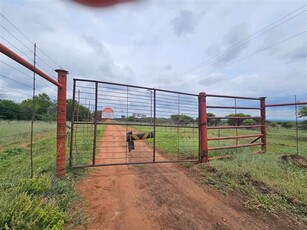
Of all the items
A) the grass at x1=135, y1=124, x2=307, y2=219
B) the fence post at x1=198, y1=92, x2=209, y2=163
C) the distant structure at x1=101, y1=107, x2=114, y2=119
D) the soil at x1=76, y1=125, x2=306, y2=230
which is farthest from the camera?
the fence post at x1=198, y1=92, x2=209, y2=163

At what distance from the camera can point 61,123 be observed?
12.9 feet

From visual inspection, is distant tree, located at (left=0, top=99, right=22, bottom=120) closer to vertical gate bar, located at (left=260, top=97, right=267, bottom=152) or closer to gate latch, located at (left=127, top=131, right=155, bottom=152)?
gate latch, located at (left=127, top=131, right=155, bottom=152)

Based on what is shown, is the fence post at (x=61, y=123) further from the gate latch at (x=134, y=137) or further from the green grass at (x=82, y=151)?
the gate latch at (x=134, y=137)

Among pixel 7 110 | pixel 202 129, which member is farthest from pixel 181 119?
pixel 7 110

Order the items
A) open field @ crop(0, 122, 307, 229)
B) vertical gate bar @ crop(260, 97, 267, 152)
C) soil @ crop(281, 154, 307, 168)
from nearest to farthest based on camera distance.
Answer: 1. open field @ crop(0, 122, 307, 229)
2. soil @ crop(281, 154, 307, 168)
3. vertical gate bar @ crop(260, 97, 267, 152)

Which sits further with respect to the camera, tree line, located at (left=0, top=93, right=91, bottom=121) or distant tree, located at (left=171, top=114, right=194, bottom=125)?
tree line, located at (left=0, top=93, right=91, bottom=121)

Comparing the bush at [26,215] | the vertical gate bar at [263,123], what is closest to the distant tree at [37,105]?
the bush at [26,215]

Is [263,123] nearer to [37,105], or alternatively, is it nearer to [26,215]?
[26,215]

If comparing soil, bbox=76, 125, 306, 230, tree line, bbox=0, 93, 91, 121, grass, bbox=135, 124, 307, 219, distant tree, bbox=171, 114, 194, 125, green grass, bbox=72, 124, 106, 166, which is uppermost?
tree line, bbox=0, 93, 91, 121

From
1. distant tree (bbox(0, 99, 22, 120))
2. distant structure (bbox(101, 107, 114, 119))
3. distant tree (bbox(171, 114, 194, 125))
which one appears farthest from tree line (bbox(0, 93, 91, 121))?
distant tree (bbox(171, 114, 194, 125))

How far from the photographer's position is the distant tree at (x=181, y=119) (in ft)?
19.9

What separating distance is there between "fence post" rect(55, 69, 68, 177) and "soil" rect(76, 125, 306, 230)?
1.83ft

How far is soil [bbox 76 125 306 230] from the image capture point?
2.58 metres

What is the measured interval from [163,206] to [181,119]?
3504mm
